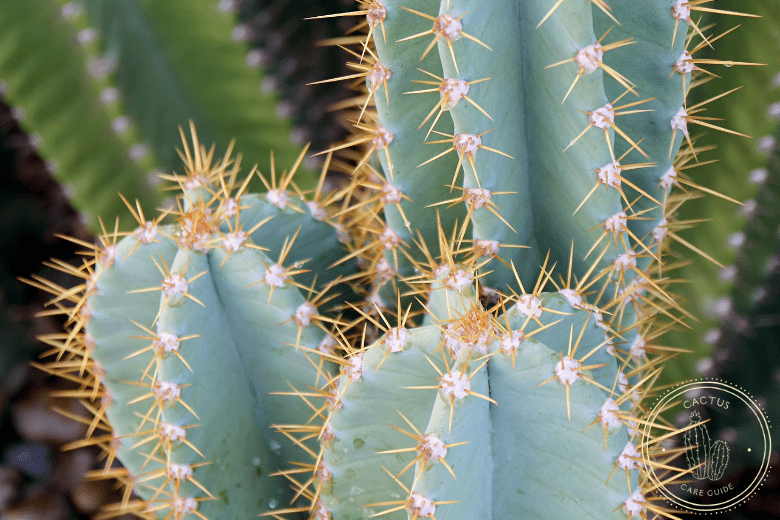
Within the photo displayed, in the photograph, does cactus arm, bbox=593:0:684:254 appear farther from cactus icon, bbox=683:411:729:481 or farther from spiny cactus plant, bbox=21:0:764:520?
cactus icon, bbox=683:411:729:481

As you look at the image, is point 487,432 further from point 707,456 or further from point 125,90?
point 125,90

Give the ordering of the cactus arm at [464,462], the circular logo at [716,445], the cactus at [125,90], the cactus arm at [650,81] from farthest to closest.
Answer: the cactus at [125,90] → the circular logo at [716,445] → the cactus arm at [650,81] → the cactus arm at [464,462]

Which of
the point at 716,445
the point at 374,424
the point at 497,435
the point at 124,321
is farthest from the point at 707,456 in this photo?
the point at 124,321

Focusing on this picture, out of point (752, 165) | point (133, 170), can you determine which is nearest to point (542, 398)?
point (752, 165)

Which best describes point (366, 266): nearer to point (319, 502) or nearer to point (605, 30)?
point (319, 502)

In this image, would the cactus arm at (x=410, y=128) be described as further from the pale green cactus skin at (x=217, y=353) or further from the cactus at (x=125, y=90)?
the cactus at (x=125, y=90)

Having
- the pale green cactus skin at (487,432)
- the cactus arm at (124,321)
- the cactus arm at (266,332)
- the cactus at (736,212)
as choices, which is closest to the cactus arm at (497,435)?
the pale green cactus skin at (487,432)
